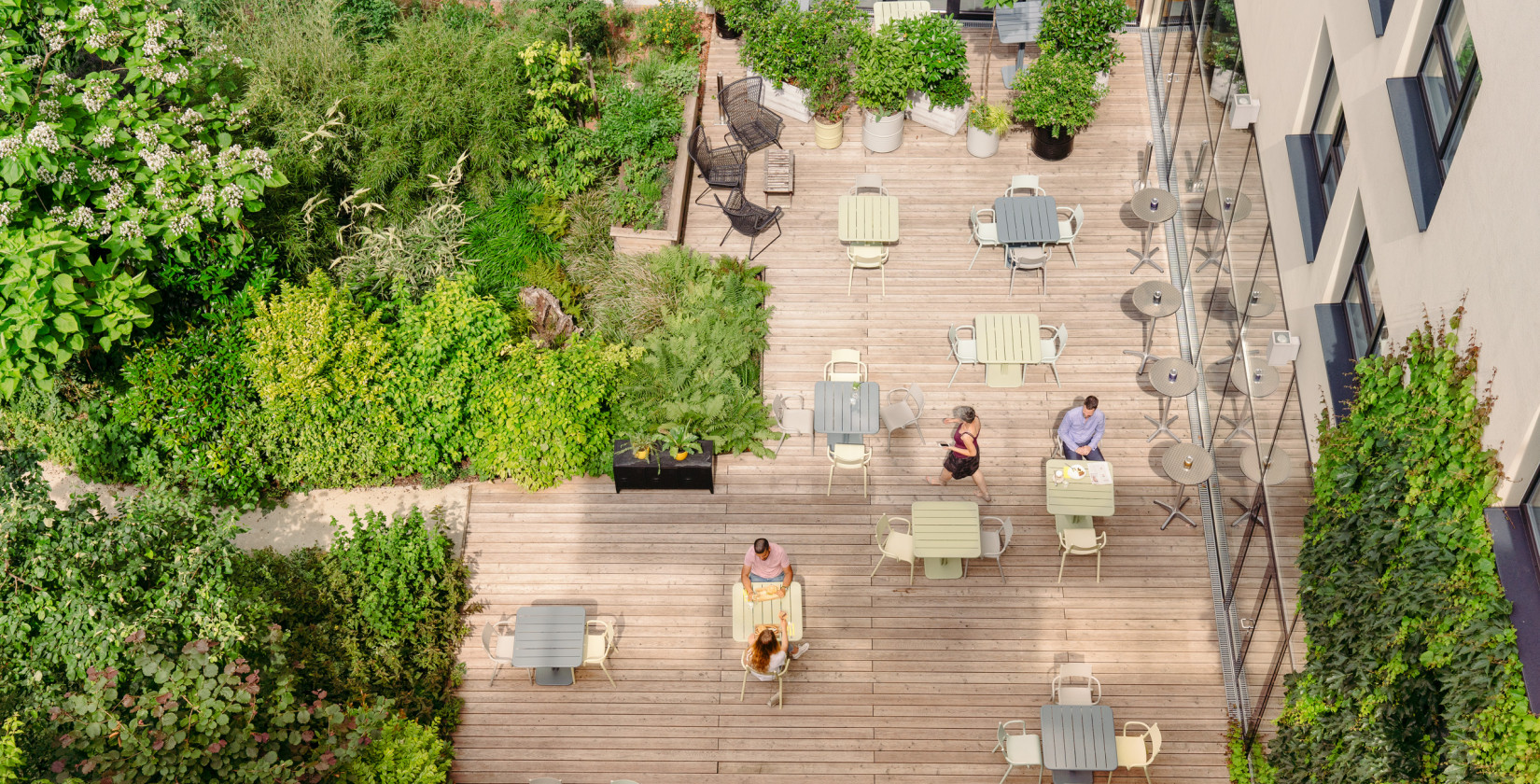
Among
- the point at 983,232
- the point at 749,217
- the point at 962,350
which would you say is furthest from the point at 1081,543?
the point at 749,217

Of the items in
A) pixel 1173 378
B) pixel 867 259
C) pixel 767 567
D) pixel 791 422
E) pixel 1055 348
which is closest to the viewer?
pixel 767 567

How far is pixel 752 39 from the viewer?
1558cm

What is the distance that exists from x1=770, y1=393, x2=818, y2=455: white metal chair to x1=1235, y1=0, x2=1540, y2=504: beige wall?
4.98 metres

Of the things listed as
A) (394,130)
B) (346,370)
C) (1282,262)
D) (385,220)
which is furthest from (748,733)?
(394,130)

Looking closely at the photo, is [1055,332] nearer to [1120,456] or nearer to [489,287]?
[1120,456]

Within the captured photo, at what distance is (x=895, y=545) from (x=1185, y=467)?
3013 millimetres

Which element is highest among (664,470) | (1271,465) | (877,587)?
(664,470)

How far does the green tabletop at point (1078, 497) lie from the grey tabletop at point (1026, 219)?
311 centimetres

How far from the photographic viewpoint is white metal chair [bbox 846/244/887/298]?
1382 centimetres

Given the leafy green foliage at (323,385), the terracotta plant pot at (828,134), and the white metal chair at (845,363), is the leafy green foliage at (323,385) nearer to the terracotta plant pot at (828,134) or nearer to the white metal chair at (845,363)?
the white metal chair at (845,363)

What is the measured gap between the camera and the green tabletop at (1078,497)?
11492 mm

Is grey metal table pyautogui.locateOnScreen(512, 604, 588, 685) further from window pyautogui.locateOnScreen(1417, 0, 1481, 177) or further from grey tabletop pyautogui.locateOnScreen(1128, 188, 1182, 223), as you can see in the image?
window pyautogui.locateOnScreen(1417, 0, 1481, 177)

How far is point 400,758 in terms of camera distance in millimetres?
10148

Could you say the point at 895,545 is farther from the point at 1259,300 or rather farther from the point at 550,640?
the point at 1259,300
